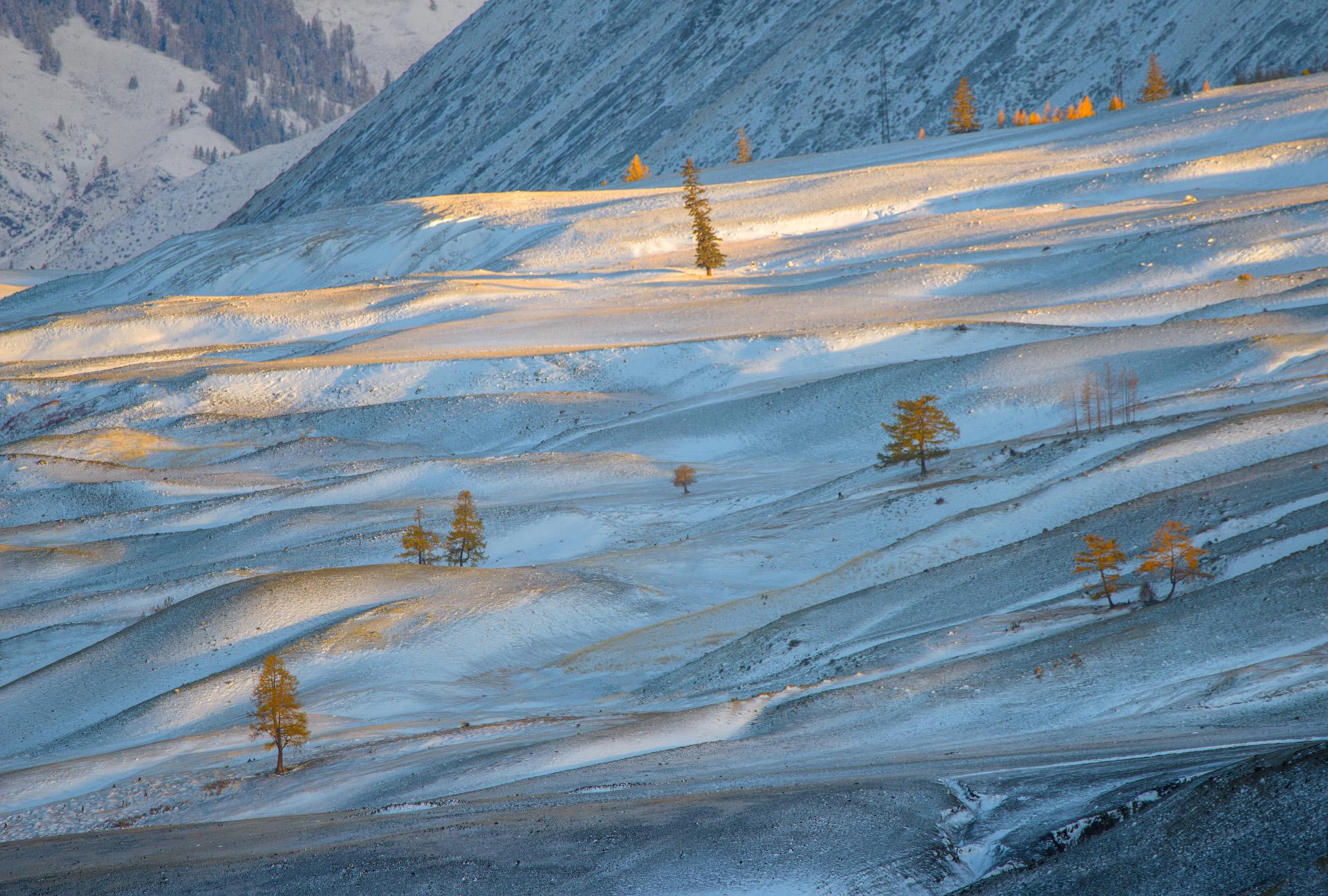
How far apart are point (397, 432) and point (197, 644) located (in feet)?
82.6

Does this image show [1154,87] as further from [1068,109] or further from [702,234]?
[702,234]

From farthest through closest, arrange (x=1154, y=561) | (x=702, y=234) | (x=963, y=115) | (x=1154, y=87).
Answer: (x=963, y=115), (x=1154, y=87), (x=702, y=234), (x=1154, y=561)

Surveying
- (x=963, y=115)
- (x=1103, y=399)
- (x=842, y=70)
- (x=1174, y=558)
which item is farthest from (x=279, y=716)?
(x=842, y=70)

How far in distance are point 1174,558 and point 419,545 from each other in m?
23.1

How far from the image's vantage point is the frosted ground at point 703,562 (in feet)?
49.1

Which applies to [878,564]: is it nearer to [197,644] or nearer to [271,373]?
[197,644]

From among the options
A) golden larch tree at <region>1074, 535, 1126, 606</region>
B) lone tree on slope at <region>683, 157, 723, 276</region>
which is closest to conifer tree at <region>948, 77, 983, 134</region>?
lone tree on slope at <region>683, 157, 723, 276</region>

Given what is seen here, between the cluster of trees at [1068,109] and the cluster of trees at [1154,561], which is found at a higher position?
the cluster of trees at [1068,109]

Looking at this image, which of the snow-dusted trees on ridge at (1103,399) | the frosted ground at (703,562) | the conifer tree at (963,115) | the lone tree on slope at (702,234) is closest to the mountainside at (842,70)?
the conifer tree at (963,115)

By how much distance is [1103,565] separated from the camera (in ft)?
80.4

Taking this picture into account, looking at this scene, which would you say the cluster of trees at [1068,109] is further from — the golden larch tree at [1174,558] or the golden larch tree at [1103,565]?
the golden larch tree at [1174,558]

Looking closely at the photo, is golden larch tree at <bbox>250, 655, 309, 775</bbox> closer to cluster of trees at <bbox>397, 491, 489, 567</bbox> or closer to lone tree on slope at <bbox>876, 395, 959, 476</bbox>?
cluster of trees at <bbox>397, 491, 489, 567</bbox>

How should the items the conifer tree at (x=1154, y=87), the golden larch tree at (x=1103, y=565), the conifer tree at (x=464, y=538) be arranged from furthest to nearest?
the conifer tree at (x=1154, y=87) < the conifer tree at (x=464, y=538) < the golden larch tree at (x=1103, y=565)

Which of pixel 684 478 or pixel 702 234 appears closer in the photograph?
pixel 684 478
